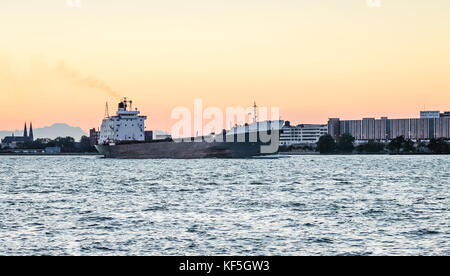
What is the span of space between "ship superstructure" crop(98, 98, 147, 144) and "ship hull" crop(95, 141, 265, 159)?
9369mm

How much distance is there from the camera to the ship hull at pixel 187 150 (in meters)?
125

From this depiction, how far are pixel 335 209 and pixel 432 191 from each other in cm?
1432

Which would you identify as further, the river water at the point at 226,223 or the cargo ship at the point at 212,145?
the cargo ship at the point at 212,145

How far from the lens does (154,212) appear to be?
95.3 ft

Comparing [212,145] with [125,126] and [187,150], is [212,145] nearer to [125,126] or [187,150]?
[187,150]

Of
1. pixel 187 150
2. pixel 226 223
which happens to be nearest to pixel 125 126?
pixel 187 150

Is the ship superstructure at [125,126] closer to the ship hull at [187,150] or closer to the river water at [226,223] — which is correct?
the ship hull at [187,150]

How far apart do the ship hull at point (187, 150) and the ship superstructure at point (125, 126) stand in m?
9.37

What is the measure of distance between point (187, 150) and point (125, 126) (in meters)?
23.1

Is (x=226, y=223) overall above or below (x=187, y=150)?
below

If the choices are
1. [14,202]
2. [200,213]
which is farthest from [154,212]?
[14,202]

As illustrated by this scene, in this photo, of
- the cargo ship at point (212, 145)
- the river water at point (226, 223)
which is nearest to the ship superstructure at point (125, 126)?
the cargo ship at point (212, 145)

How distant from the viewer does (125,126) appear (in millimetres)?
144500
